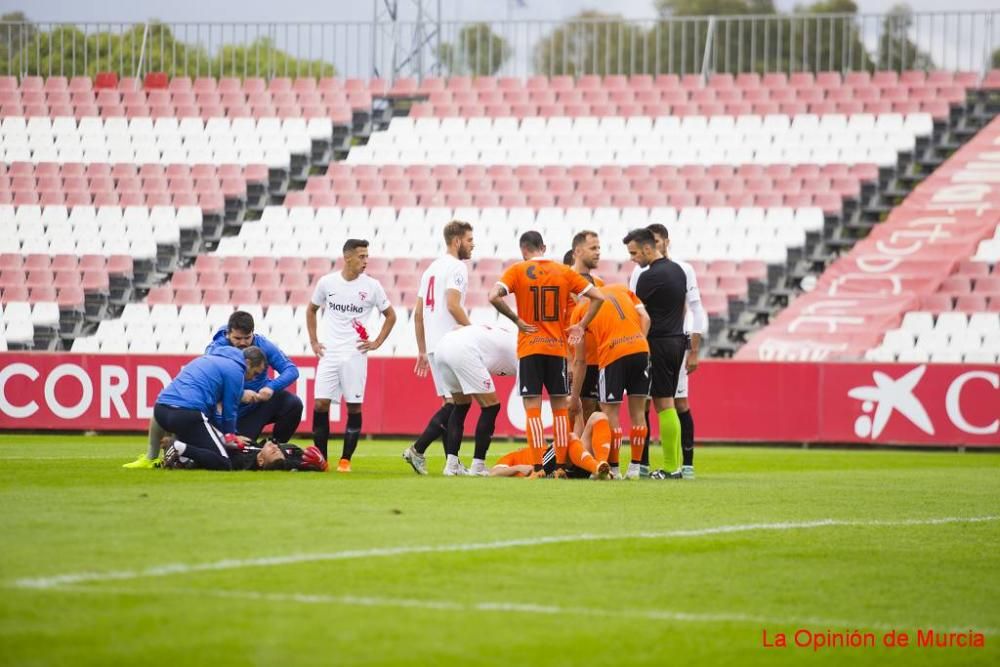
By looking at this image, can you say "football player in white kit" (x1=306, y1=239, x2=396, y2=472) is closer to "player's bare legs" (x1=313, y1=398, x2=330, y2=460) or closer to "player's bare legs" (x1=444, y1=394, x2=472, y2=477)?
"player's bare legs" (x1=313, y1=398, x2=330, y2=460)

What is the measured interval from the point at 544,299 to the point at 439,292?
3.72 ft

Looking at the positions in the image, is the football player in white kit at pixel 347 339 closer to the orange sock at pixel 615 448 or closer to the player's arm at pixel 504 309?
the player's arm at pixel 504 309

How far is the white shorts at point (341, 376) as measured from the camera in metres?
13.5

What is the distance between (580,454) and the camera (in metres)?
12.8

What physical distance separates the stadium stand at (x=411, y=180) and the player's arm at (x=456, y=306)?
484 inches

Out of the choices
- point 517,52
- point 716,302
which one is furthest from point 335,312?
point 517,52

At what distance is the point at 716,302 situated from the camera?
25953 mm

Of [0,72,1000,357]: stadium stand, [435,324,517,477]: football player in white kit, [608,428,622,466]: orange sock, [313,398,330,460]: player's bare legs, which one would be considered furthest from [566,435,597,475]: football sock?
[0,72,1000,357]: stadium stand

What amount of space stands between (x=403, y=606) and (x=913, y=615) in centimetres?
210

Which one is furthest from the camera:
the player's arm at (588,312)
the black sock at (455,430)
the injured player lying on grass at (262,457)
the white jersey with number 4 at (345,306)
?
the white jersey with number 4 at (345,306)

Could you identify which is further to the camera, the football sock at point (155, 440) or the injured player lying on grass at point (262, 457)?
the football sock at point (155, 440)

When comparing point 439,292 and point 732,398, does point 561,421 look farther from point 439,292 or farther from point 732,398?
point 732,398

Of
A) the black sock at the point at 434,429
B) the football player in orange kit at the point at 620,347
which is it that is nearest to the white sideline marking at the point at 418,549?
the football player in orange kit at the point at 620,347

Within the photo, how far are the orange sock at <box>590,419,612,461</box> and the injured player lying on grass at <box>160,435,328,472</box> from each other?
2.36 meters
